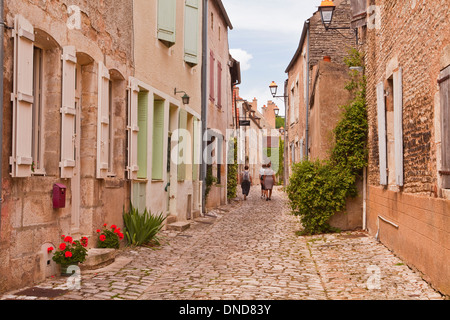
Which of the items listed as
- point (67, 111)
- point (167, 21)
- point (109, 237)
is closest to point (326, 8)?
point (167, 21)

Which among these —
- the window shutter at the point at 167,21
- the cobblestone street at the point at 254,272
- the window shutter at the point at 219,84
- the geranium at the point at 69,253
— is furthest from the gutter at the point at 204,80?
the geranium at the point at 69,253

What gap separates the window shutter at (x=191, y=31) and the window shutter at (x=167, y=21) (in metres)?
1.50

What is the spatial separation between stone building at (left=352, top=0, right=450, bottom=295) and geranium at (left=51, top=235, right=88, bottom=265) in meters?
3.94

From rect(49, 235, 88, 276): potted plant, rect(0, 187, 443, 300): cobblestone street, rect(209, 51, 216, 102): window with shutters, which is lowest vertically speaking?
rect(0, 187, 443, 300): cobblestone street

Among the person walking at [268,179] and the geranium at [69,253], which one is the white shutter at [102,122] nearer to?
the geranium at [69,253]

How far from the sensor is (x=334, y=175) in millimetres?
10102

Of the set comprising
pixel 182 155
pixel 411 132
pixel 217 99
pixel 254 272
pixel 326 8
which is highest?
pixel 326 8

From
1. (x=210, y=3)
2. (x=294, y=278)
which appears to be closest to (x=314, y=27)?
(x=210, y=3)

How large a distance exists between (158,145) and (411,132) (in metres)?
5.53

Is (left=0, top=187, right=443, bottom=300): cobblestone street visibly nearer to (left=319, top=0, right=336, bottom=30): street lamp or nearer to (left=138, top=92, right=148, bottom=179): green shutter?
(left=138, top=92, right=148, bottom=179): green shutter

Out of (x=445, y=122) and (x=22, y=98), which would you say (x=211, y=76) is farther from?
(x=445, y=122)

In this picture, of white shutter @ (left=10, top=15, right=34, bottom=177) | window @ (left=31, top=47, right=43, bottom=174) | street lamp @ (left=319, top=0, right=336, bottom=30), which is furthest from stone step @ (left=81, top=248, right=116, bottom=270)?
street lamp @ (left=319, top=0, right=336, bottom=30)

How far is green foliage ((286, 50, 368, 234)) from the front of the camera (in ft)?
32.9

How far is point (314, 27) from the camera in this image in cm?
1733
